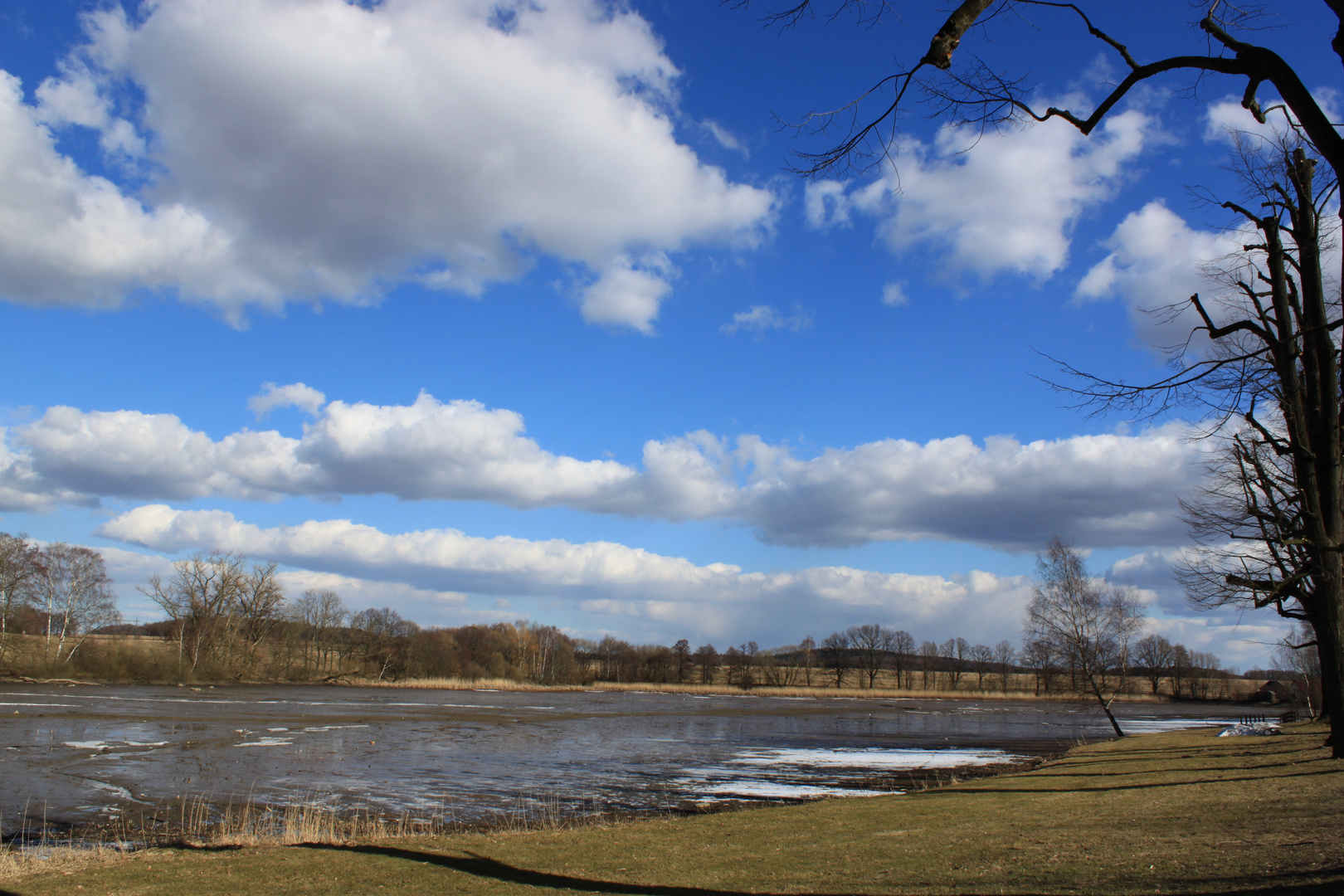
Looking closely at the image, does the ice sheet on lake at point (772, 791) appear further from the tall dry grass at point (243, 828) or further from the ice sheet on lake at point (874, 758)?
the ice sheet on lake at point (874, 758)

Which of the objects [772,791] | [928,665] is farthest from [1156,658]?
[772,791]

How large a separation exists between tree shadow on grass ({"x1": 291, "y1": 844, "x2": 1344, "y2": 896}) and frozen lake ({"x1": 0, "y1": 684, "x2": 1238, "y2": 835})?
6.99 meters

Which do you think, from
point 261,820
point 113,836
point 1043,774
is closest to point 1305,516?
point 1043,774

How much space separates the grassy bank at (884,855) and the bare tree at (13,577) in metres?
72.6

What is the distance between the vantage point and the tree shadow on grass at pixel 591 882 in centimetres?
649

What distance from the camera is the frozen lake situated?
21141mm

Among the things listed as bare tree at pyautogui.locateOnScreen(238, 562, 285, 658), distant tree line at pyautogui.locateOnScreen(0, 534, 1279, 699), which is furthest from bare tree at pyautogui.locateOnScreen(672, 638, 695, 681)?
bare tree at pyautogui.locateOnScreen(238, 562, 285, 658)

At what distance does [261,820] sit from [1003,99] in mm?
19250

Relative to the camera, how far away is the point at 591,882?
32.0 feet

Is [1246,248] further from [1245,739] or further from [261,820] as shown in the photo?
[261,820]

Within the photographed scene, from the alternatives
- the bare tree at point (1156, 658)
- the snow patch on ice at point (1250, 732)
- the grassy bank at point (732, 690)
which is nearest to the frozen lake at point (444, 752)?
the snow patch on ice at point (1250, 732)

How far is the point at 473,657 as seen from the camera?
124312 millimetres

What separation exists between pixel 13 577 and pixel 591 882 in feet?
265

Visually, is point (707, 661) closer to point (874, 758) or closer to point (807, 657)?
point (807, 657)
